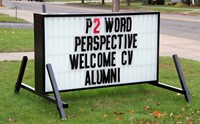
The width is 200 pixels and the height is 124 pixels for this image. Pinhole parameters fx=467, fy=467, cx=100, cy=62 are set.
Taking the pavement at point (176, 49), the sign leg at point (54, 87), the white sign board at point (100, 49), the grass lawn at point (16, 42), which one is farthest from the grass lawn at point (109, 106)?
the grass lawn at point (16, 42)

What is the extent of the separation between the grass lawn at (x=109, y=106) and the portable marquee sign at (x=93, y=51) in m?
→ 0.22

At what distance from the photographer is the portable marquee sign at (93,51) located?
24.0 ft

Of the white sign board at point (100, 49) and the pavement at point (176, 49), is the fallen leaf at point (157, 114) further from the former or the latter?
the pavement at point (176, 49)

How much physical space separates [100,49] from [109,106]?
40.2 inches

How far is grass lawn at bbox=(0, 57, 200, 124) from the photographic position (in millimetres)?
6668

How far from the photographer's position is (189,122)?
6582 millimetres

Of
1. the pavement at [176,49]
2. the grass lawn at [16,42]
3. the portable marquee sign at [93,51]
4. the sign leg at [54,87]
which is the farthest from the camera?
the grass lawn at [16,42]

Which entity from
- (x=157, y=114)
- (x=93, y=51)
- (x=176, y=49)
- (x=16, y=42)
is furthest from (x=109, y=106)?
(x=16, y=42)

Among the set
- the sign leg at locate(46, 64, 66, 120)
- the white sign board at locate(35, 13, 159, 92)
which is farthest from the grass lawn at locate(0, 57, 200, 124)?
the white sign board at locate(35, 13, 159, 92)

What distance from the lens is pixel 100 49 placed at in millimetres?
7875

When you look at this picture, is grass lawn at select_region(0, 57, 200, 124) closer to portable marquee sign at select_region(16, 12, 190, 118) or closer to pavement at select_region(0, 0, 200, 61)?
portable marquee sign at select_region(16, 12, 190, 118)

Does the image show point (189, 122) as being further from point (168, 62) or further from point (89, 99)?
point (168, 62)

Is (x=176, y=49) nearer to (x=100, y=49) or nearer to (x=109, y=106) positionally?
(x=100, y=49)

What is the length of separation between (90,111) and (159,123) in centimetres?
113
